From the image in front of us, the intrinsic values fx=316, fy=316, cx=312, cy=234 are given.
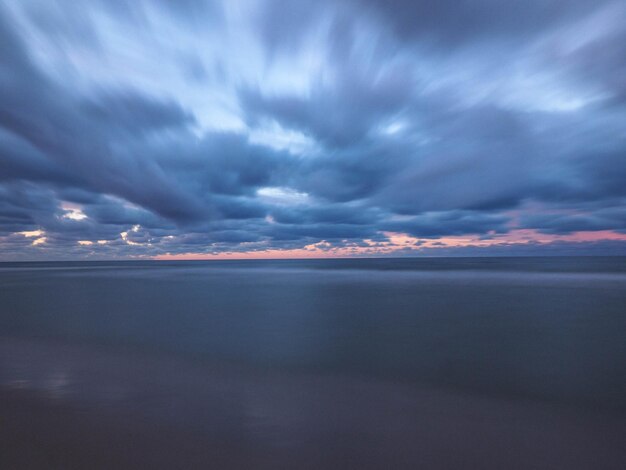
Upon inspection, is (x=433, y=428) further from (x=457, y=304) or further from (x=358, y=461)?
(x=457, y=304)

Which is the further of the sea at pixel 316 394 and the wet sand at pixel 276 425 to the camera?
the sea at pixel 316 394

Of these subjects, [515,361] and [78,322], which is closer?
[515,361]

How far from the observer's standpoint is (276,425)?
18.7 ft

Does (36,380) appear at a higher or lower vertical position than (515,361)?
higher

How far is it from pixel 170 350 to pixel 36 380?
3972mm

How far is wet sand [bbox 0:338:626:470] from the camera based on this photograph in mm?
4715

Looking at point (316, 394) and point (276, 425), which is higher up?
point (276, 425)

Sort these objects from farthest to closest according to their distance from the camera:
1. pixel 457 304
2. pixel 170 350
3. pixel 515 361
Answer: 1. pixel 457 304
2. pixel 170 350
3. pixel 515 361

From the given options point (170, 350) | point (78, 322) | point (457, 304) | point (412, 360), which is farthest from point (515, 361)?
point (78, 322)

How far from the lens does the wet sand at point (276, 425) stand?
471cm

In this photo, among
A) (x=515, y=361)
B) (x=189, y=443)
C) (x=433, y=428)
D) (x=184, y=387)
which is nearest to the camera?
(x=189, y=443)

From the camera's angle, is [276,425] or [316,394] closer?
[276,425]

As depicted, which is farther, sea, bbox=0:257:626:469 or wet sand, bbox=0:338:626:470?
sea, bbox=0:257:626:469

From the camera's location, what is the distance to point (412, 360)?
10.3 meters
